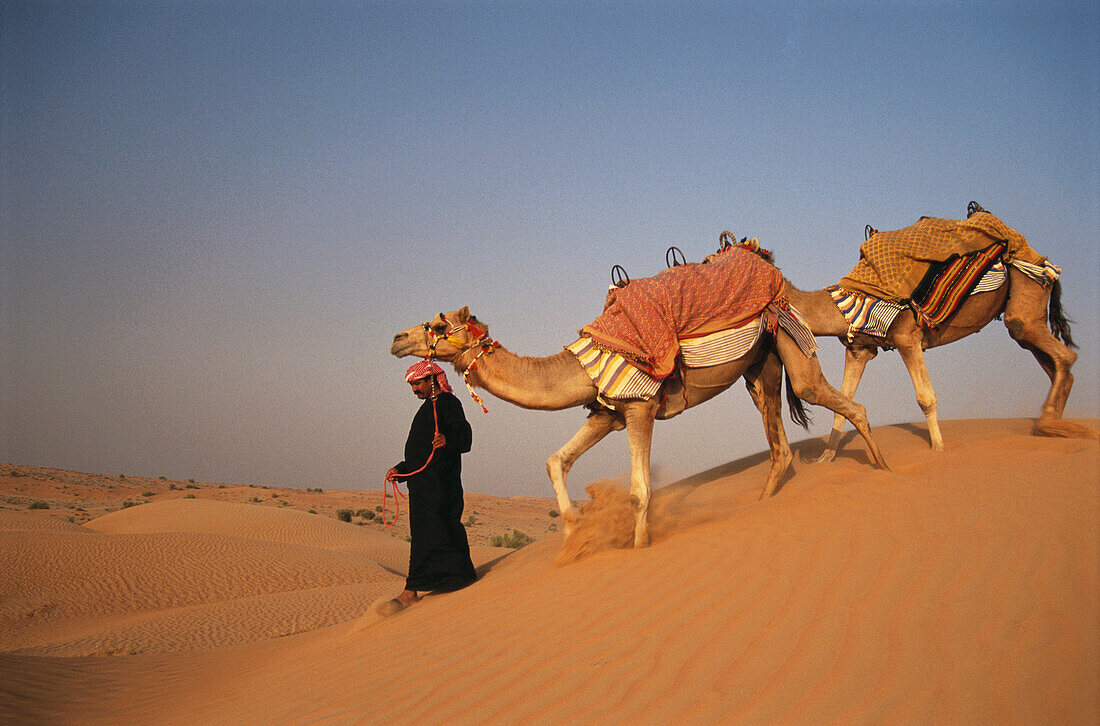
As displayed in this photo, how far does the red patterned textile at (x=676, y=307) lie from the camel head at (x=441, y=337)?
1.18 meters

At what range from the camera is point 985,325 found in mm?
9352

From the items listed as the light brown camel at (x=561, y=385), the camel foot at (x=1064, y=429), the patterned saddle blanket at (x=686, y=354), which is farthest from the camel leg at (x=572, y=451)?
the camel foot at (x=1064, y=429)

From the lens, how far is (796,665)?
344 centimetres

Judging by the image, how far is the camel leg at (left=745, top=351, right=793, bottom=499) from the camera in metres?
8.49

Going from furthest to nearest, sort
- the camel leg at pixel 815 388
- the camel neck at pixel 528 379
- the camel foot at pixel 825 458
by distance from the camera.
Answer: the camel foot at pixel 825 458, the camel leg at pixel 815 388, the camel neck at pixel 528 379

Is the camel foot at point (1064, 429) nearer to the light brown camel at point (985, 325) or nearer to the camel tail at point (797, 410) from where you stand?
the light brown camel at point (985, 325)

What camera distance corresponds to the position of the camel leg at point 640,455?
257 inches

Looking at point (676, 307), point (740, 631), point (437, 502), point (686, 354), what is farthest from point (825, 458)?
point (740, 631)

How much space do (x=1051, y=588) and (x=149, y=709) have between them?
252 inches

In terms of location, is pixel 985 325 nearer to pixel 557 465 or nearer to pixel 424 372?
pixel 557 465

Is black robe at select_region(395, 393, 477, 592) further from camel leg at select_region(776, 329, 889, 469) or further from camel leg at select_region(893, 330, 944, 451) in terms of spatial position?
camel leg at select_region(893, 330, 944, 451)

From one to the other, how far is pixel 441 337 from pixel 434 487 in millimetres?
1639

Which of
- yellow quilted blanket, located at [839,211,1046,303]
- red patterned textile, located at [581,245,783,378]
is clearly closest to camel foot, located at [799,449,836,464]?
yellow quilted blanket, located at [839,211,1046,303]

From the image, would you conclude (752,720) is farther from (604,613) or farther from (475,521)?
(475,521)
